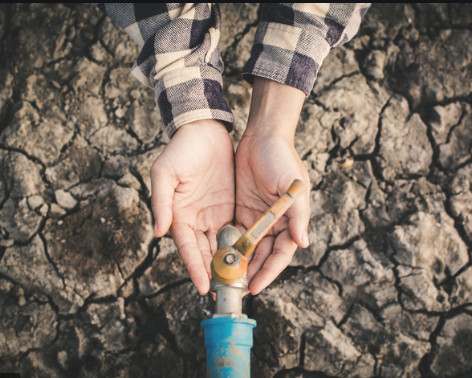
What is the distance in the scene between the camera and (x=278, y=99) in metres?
1.52

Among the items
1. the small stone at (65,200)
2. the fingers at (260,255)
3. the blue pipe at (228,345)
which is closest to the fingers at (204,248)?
the fingers at (260,255)

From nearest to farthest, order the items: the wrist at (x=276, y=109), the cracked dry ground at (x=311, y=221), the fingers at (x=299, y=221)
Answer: the fingers at (x=299, y=221), the wrist at (x=276, y=109), the cracked dry ground at (x=311, y=221)

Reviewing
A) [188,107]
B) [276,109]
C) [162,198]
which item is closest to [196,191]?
[162,198]

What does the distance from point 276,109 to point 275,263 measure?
2.02 feet

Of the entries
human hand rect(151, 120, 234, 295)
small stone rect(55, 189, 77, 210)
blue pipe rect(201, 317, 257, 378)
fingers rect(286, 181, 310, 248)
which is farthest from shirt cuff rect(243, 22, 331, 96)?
small stone rect(55, 189, 77, 210)

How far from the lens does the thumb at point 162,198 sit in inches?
48.9

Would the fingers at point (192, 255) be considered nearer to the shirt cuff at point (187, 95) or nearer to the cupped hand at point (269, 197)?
the cupped hand at point (269, 197)

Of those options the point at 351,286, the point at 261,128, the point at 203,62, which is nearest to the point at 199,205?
the point at 261,128

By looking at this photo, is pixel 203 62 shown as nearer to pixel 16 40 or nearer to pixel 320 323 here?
pixel 320 323

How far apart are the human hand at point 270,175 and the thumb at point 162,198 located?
1.00 feet

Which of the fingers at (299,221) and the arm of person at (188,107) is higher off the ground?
the arm of person at (188,107)

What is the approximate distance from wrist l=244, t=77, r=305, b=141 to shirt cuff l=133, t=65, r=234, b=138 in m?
0.18

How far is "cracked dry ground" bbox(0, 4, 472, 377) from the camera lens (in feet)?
5.45

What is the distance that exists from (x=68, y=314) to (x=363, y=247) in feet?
4.53
